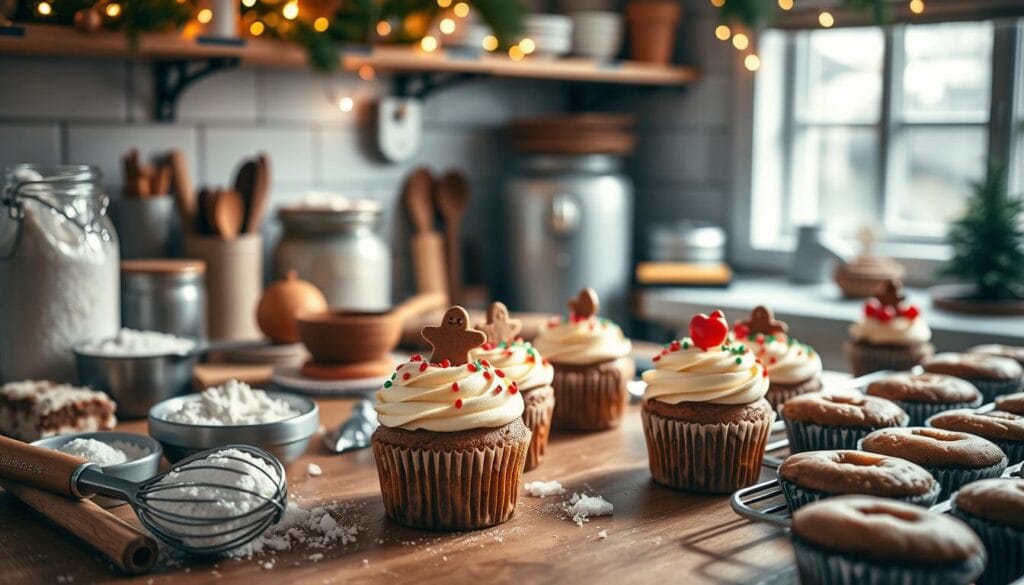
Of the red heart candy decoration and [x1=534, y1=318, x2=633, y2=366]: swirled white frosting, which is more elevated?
the red heart candy decoration

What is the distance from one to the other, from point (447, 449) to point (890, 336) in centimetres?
102

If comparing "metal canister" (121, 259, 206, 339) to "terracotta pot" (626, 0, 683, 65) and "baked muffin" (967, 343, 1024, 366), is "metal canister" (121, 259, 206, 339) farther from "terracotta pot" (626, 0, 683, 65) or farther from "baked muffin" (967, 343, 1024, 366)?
"terracotta pot" (626, 0, 683, 65)

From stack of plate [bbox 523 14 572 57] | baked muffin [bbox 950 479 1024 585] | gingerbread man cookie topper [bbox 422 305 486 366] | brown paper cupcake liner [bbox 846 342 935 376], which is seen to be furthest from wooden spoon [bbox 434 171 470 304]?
baked muffin [bbox 950 479 1024 585]

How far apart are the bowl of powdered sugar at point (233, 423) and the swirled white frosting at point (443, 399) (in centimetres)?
21

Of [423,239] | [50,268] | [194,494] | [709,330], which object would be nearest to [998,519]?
[709,330]

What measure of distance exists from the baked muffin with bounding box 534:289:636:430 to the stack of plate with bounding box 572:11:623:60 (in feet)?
5.40

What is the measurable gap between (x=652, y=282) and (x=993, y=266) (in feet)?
2.92

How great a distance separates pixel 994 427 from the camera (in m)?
1.44

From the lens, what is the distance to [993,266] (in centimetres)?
270

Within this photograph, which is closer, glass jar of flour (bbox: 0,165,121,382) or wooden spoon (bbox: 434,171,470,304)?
glass jar of flour (bbox: 0,165,121,382)

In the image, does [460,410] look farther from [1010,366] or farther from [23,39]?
[23,39]

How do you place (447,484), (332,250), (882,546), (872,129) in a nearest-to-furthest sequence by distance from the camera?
(882,546) < (447,484) < (332,250) < (872,129)

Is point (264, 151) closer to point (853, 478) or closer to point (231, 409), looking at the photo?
point (231, 409)

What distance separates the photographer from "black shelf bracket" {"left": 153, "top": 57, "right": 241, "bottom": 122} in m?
2.51
